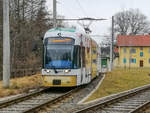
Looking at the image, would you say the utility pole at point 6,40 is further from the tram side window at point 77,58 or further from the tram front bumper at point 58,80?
the tram side window at point 77,58

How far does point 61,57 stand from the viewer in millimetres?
16750

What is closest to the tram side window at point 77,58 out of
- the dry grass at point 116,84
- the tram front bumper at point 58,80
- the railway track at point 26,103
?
the tram front bumper at point 58,80

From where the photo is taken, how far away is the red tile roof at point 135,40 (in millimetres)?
79875

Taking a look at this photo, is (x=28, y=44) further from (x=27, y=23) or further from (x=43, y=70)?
(x=43, y=70)

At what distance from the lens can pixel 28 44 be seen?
38938mm

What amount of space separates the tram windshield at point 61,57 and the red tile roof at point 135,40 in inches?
2488

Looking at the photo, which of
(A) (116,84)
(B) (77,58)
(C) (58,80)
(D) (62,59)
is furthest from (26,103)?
(A) (116,84)

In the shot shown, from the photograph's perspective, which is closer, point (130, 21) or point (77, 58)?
point (77, 58)

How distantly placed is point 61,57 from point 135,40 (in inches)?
2594

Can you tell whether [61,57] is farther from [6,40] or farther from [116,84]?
[116,84]

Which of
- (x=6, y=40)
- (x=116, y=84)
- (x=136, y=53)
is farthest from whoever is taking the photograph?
(x=136, y=53)

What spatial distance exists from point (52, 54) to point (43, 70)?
93 cm

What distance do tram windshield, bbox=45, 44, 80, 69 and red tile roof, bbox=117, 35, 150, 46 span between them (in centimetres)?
6320

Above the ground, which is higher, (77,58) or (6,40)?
(6,40)
